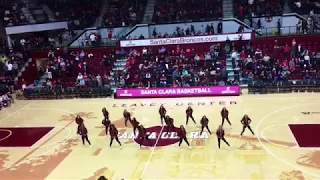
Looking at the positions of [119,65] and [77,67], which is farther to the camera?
[119,65]

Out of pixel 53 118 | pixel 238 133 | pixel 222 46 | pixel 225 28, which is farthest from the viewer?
pixel 225 28

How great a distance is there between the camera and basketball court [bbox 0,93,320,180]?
1465cm

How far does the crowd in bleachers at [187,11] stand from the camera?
105ft

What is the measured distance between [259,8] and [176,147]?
18.5m

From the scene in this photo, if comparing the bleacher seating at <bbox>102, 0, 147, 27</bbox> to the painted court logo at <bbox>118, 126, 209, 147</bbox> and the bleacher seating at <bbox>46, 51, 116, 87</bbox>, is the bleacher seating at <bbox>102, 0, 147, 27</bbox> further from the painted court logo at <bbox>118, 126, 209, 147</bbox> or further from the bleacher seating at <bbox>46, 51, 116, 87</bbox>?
the painted court logo at <bbox>118, 126, 209, 147</bbox>

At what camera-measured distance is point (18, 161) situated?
667 inches

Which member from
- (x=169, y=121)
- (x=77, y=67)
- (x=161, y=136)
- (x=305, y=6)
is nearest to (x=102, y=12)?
(x=77, y=67)

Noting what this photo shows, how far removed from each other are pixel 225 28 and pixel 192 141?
1598 cm

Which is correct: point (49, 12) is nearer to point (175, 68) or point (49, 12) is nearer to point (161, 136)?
point (175, 68)

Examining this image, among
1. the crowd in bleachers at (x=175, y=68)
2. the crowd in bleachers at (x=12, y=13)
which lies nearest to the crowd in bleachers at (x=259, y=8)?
the crowd in bleachers at (x=175, y=68)

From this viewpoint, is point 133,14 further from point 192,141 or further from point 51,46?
point 192,141

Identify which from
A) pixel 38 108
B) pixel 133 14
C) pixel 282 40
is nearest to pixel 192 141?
pixel 38 108

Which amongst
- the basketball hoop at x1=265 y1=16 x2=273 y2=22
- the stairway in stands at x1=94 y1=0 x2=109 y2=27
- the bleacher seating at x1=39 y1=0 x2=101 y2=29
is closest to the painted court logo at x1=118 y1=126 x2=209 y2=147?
the basketball hoop at x1=265 y1=16 x2=273 y2=22

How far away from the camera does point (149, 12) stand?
116 feet
